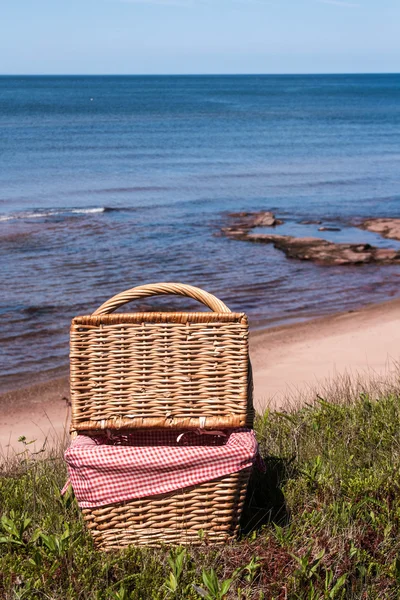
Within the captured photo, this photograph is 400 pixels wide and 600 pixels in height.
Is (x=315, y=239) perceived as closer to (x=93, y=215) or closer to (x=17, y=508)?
(x=93, y=215)

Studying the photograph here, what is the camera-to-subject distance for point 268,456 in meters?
4.87

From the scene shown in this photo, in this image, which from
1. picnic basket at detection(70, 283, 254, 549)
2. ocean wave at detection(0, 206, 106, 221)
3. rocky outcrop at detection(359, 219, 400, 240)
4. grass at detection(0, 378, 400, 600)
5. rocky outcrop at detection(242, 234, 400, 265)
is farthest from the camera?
ocean wave at detection(0, 206, 106, 221)

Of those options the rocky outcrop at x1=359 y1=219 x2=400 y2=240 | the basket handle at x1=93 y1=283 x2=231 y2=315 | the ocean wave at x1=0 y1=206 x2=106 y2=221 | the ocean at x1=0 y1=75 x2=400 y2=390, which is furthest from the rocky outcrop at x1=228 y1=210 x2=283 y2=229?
the basket handle at x1=93 y1=283 x2=231 y2=315

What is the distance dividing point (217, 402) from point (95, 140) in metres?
46.1

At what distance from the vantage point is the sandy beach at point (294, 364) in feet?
28.4

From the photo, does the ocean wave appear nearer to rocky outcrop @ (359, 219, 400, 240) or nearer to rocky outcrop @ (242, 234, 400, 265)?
rocky outcrop @ (242, 234, 400, 265)

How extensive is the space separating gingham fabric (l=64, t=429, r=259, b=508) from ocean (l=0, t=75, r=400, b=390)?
6.87 meters

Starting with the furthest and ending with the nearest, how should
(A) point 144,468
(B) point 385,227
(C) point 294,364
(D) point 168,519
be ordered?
(B) point 385,227
(C) point 294,364
(D) point 168,519
(A) point 144,468

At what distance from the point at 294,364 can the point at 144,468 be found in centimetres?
726

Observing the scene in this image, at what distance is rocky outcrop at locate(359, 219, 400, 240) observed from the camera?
2116cm

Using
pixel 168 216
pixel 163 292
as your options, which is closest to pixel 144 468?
Result: pixel 163 292

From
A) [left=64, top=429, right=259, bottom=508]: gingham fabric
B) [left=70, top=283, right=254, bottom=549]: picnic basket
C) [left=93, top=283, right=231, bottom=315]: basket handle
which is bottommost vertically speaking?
[left=64, top=429, right=259, bottom=508]: gingham fabric

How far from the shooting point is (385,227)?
21.9 metres

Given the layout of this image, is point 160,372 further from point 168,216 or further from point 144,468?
point 168,216
